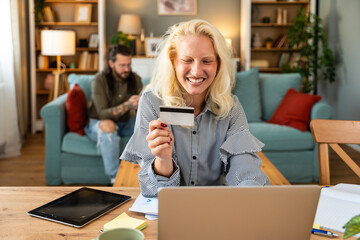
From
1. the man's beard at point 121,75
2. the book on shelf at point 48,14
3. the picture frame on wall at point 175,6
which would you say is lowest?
the man's beard at point 121,75

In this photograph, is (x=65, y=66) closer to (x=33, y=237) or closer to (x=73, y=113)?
(x=73, y=113)

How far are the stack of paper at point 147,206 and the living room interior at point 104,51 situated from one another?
2173 millimetres

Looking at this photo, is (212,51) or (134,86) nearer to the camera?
(212,51)

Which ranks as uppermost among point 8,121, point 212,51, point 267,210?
point 212,51

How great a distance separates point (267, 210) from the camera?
0.77 m

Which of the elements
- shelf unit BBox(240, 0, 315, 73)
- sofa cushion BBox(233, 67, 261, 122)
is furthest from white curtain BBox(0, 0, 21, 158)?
shelf unit BBox(240, 0, 315, 73)

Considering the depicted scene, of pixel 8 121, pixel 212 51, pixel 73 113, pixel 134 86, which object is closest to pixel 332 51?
pixel 134 86

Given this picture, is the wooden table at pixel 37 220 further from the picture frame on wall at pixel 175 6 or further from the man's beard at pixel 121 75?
the picture frame on wall at pixel 175 6

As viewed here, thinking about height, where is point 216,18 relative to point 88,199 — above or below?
above

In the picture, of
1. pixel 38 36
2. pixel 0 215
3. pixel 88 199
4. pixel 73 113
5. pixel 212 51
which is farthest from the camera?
pixel 38 36

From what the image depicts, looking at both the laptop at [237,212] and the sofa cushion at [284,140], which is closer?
the laptop at [237,212]

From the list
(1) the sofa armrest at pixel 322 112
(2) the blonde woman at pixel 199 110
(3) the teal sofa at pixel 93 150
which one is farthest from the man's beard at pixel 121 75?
(2) the blonde woman at pixel 199 110

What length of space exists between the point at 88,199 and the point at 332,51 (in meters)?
4.95

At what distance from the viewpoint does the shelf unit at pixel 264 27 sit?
575 centimetres
